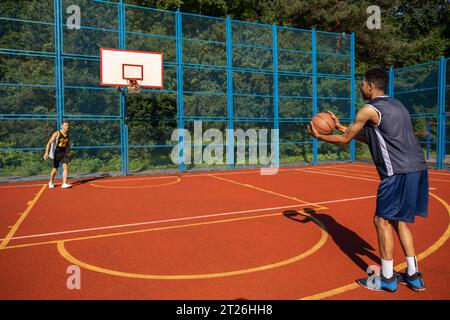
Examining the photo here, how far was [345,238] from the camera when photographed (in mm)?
5027

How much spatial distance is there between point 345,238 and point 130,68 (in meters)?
10.4

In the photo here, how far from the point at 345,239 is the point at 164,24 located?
12.3m

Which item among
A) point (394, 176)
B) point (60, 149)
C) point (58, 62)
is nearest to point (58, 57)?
point (58, 62)

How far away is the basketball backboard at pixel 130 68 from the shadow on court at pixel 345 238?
864 centimetres

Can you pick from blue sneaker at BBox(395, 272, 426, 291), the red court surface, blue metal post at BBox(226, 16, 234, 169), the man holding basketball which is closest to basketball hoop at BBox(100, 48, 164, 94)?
blue metal post at BBox(226, 16, 234, 169)

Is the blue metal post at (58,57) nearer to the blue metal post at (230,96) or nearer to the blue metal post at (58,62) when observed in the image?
the blue metal post at (58,62)

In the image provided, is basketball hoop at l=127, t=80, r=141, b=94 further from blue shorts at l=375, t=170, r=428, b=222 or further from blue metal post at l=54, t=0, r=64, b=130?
blue shorts at l=375, t=170, r=428, b=222

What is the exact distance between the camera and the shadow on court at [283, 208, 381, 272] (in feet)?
14.0

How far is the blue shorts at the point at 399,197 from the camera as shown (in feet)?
10.9

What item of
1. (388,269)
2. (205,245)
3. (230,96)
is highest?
(230,96)

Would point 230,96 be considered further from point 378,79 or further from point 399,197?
point 399,197

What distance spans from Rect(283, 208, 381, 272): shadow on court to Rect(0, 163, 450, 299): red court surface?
13 mm

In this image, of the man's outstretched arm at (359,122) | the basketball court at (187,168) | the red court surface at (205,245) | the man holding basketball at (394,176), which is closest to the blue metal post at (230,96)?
the basketball court at (187,168)

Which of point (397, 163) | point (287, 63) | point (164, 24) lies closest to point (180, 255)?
point (397, 163)
